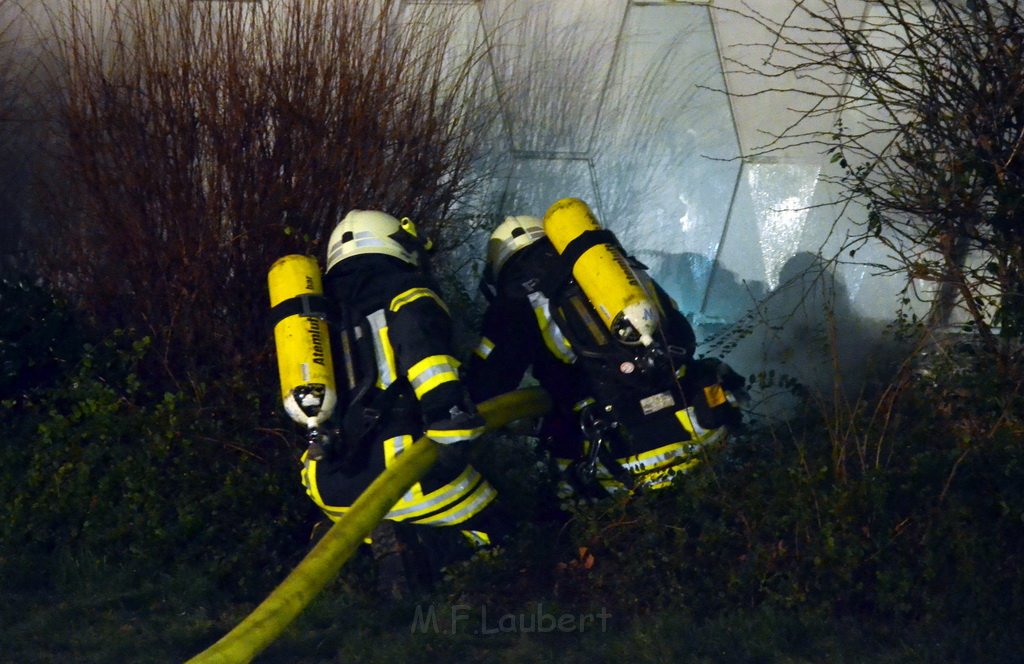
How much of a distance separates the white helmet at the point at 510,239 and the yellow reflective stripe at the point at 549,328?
A: 0.26 metres

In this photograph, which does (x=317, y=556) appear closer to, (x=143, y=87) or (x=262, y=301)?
(x=262, y=301)

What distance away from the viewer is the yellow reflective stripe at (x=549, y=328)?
506cm

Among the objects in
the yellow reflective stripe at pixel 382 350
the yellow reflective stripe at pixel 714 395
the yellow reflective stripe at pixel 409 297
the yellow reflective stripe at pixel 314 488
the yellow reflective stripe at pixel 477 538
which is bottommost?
the yellow reflective stripe at pixel 477 538

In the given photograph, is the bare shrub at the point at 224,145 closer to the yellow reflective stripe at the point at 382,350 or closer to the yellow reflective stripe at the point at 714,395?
the yellow reflective stripe at the point at 382,350

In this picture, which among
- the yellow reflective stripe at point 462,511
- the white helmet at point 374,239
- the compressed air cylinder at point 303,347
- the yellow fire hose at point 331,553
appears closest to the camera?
the yellow fire hose at point 331,553

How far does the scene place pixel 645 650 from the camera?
413 centimetres

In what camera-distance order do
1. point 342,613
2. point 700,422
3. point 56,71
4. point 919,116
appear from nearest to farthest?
point 342,613, point 700,422, point 919,116, point 56,71

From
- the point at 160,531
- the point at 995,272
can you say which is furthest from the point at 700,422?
the point at 160,531

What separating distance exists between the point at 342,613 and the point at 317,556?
0.66 metres

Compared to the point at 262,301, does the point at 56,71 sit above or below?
above

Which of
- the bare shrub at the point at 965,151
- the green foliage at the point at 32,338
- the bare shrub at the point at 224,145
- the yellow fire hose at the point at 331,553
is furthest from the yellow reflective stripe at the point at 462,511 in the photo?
the green foliage at the point at 32,338

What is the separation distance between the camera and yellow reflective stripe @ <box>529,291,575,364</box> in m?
5.06

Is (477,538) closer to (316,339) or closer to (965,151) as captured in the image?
(316,339)

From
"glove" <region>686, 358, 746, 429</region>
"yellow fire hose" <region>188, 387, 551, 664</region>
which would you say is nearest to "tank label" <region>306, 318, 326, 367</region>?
"yellow fire hose" <region>188, 387, 551, 664</region>
